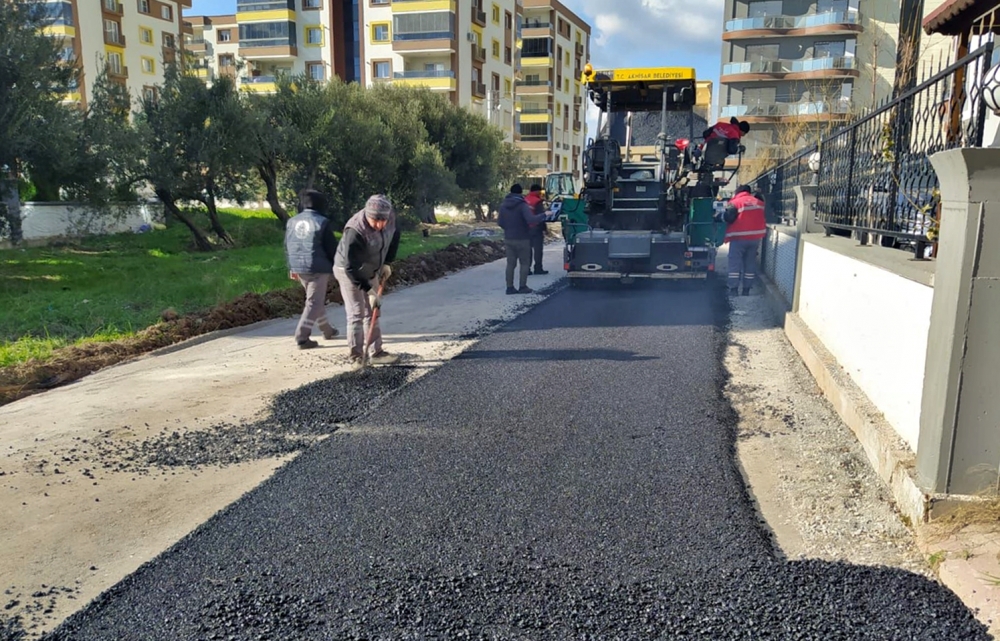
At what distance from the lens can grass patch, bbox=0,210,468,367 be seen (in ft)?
26.3

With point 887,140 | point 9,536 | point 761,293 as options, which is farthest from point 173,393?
point 761,293

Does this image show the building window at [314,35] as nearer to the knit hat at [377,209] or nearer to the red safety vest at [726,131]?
the red safety vest at [726,131]

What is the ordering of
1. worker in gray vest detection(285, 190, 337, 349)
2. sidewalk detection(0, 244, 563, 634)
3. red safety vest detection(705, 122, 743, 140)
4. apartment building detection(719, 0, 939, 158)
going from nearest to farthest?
1. sidewalk detection(0, 244, 563, 634)
2. worker in gray vest detection(285, 190, 337, 349)
3. red safety vest detection(705, 122, 743, 140)
4. apartment building detection(719, 0, 939, 158)

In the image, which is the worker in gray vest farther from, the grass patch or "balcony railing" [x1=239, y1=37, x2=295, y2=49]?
"balcony railing" [x1=239, y1=37, x2=295, y2=49]

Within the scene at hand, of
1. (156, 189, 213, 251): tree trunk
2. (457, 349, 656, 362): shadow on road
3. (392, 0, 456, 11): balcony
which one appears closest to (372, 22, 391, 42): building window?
(392, 0, 456, 11): balcony

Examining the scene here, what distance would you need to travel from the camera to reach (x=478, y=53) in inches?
1925

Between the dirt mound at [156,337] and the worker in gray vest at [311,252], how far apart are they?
5.18 ft

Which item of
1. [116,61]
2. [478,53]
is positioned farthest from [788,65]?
[116,61]

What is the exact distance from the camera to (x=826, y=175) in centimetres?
720

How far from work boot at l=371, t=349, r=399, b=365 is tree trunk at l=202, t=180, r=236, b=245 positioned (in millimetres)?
13366

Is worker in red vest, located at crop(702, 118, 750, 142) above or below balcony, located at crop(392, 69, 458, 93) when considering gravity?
below

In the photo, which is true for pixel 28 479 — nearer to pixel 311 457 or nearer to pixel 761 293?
pixel 311 457

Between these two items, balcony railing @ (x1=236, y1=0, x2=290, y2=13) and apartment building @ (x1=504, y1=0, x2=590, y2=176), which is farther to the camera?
apartment building @ (x1=504, y1=0, x2=590, y2=176)

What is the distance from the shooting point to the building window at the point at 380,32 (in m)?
48.2
